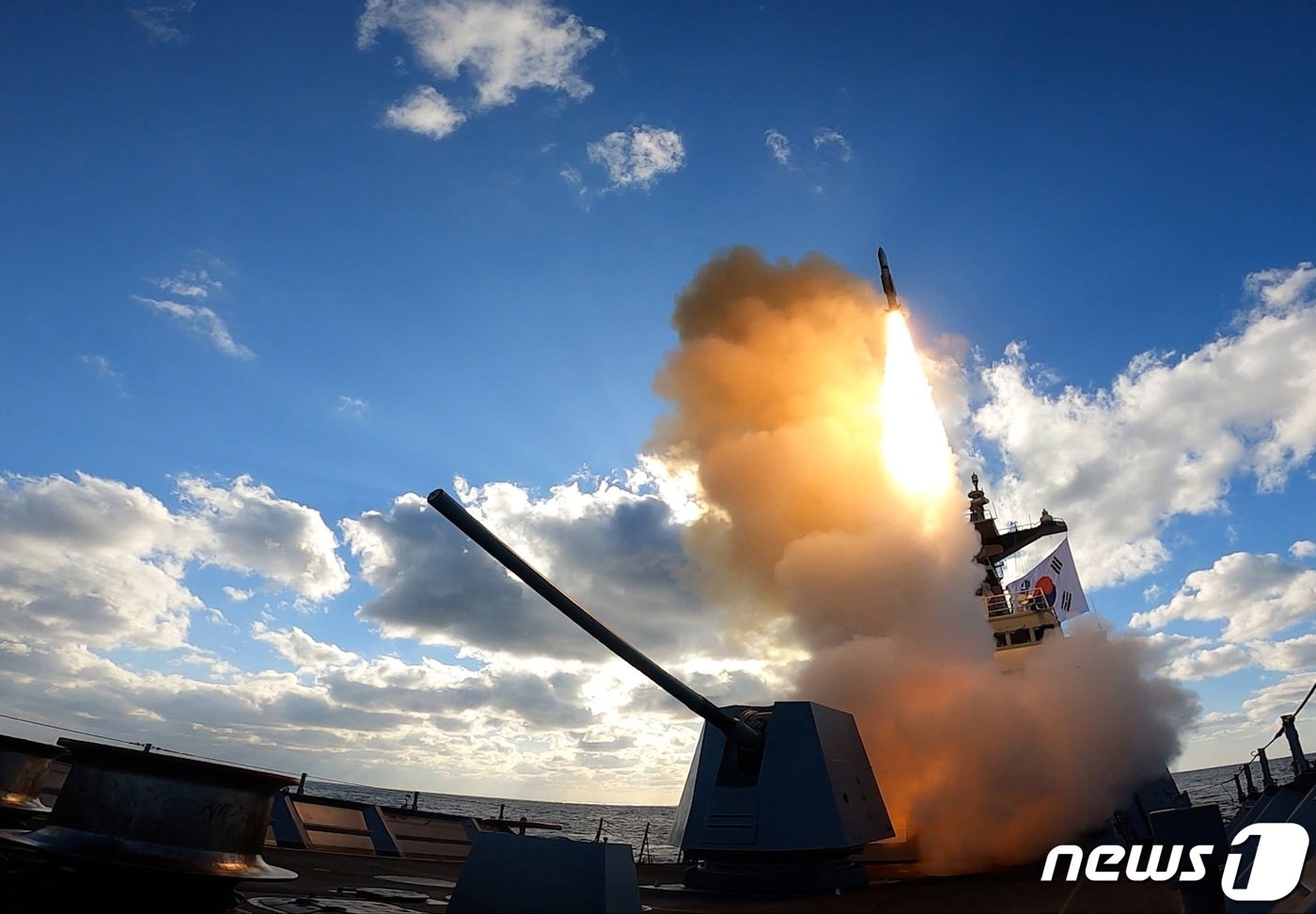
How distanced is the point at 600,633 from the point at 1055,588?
19309 millimetres

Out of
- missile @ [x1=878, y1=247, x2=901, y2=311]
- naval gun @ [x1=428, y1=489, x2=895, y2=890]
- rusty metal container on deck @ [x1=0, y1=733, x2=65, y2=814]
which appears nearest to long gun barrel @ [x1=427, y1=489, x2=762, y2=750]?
naval gun @ [x1=428, y1=489, x2=895, y2=890]

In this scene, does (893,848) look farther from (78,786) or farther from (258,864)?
(78,786)

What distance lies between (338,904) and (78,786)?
2.61 m

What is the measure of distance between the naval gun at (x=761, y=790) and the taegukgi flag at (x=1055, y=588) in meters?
14.9

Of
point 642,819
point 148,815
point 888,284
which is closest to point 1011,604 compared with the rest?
point 888,284

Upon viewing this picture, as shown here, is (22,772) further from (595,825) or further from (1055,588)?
(595,825)

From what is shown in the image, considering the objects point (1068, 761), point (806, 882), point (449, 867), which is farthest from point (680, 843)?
point (1068, 761)

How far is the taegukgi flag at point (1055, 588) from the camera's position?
24516mm

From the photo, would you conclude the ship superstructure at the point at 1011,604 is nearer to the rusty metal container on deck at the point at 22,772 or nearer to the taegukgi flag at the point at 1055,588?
the taegukgi flag at the point at 1055,588

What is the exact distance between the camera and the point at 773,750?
11.2 metres

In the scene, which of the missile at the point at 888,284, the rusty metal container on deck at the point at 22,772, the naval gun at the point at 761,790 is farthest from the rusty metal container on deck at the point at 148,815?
the missile at the point at 888,284

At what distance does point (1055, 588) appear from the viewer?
82.2 ft

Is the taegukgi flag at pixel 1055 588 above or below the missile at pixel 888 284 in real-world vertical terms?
below

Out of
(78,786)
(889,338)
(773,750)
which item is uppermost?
(889,338)
